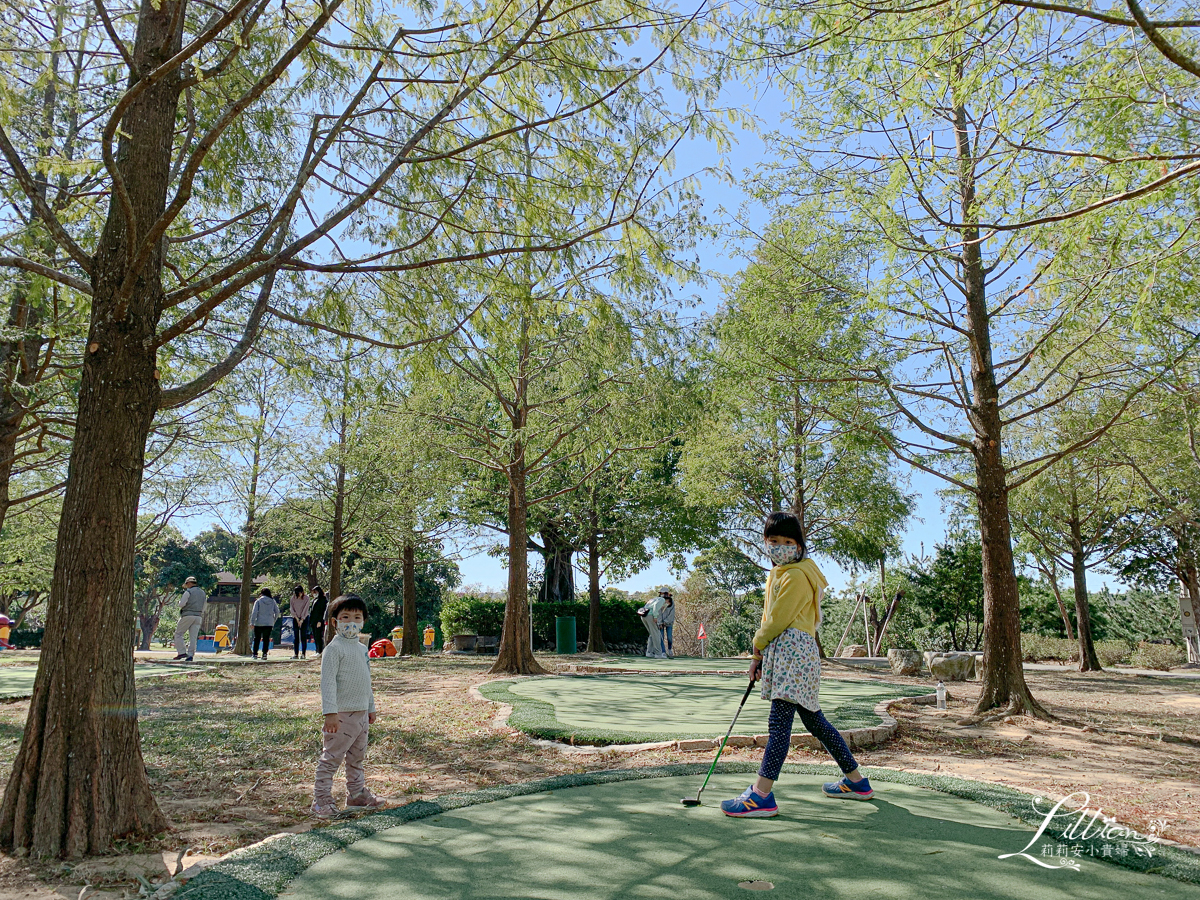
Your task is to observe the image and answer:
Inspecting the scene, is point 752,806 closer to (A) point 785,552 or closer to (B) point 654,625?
(A) point 785,552

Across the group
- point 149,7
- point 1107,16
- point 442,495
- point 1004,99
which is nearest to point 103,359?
point 149,7

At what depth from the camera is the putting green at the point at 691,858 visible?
3.00 m

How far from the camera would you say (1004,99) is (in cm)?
539

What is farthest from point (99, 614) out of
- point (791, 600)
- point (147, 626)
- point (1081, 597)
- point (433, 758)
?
point (147, 626)

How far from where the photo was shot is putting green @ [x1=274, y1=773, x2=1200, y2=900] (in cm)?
300

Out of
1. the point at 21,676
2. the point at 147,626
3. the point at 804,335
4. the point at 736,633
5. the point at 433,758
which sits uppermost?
the point at 804,335

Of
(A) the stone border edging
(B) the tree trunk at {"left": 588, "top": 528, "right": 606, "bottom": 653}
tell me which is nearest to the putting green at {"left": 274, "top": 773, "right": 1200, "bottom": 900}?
(A) the stone border edging

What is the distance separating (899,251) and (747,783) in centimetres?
505

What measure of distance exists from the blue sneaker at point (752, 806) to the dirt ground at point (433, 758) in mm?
1403

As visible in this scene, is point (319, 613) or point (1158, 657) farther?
point (1158, 657)

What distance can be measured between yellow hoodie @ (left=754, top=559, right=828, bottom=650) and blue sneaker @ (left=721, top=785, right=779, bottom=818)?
0.82 m

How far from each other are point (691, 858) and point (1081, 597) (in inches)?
659

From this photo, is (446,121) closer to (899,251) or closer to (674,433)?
(899,251)

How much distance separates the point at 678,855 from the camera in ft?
11.1
